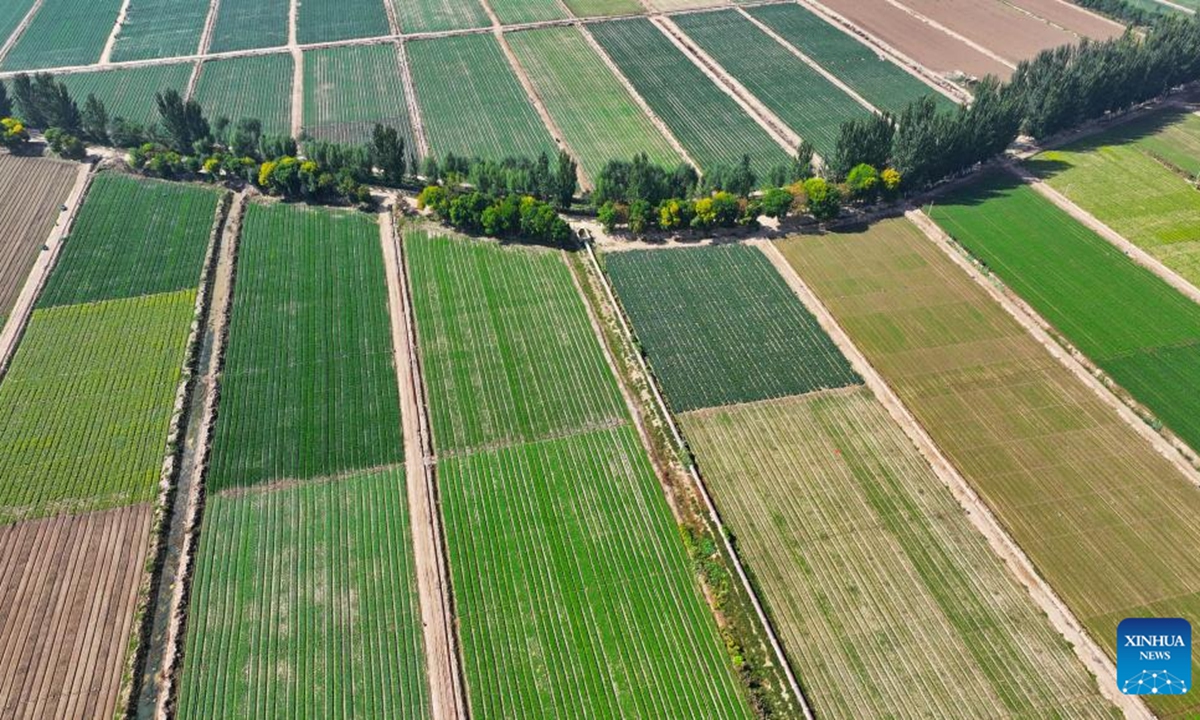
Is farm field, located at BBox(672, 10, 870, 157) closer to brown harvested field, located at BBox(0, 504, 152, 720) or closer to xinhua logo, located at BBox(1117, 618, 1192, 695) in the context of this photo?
xinhua logo, located at BBox(1117, 618, 1192, 695)

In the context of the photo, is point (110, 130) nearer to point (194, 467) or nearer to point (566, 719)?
point (194, 467)

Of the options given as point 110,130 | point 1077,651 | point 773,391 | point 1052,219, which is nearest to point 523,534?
point 773,391

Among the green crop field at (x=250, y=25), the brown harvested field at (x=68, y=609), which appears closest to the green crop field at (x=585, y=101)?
the green crop field at (x=250, y=25)

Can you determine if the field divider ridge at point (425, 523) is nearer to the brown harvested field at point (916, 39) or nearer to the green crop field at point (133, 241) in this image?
the green crop field at point (133, 241)

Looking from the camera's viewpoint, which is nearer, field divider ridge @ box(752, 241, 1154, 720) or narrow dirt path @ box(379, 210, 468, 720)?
narrow dirt path @ box(379, 210, 468, 720)

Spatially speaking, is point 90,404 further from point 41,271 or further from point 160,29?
point 160,29

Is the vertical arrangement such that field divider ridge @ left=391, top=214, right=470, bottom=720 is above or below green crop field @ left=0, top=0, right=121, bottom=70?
below

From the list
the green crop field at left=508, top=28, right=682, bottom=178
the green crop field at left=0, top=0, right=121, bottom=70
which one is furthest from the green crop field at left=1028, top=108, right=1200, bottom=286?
the green crop field at left=0, top=0, right=121, bottom=70
